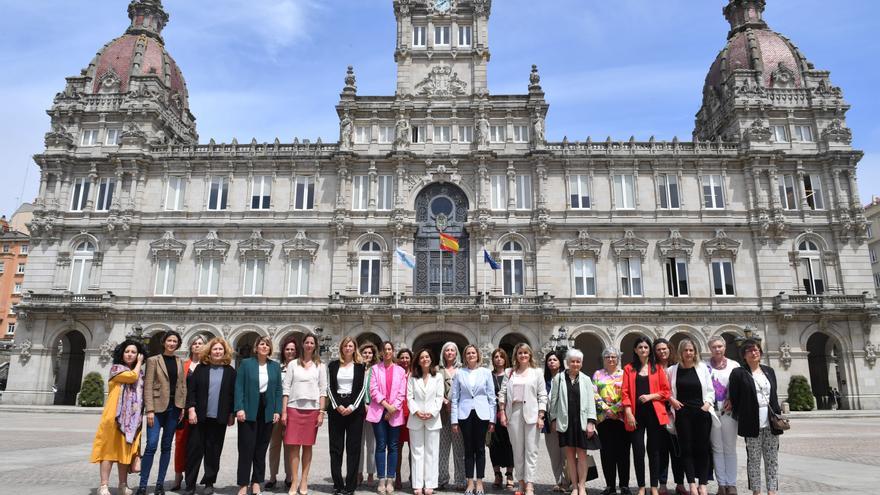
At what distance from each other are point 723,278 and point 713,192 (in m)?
5.58

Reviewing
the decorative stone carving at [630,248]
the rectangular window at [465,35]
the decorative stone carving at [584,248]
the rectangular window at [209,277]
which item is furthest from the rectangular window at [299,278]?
the decorative stone carving at [630,248]

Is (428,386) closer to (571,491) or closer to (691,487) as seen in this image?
(571,491)

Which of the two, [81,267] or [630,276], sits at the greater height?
[81,267]

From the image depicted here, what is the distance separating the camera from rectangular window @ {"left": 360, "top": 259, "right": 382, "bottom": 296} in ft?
116

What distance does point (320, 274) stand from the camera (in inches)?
1399

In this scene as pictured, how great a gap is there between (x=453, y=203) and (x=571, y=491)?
91.5 ft

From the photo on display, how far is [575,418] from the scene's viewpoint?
9375 mm

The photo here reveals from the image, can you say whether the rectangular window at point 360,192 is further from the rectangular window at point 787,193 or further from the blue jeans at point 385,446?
the blue jeans at point 385,446

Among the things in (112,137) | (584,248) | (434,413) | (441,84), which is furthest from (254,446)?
(112,137)

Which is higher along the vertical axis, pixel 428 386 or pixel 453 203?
pixel 453 203

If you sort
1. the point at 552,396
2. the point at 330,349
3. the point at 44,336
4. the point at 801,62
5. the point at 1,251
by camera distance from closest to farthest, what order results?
the point at 552,396 < the point at 330,349 < the point at 44,336 < the point at 801,62 < the point at 1,251

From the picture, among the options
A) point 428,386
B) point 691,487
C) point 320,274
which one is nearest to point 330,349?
point 320,274

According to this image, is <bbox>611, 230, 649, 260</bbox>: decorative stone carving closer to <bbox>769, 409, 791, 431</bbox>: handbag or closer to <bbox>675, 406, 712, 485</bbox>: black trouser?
<bbox>675, 406, 712, 485</bbox>: black trouser

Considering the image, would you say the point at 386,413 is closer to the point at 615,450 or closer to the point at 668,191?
the point at 615,450
